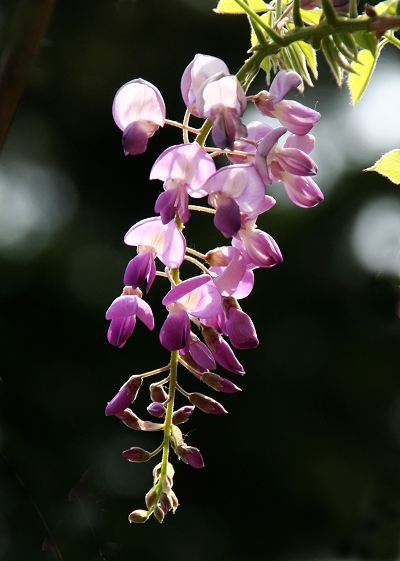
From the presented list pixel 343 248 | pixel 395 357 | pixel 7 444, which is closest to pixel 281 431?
pixel 395 357

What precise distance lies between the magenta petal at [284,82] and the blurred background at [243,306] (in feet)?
11.0

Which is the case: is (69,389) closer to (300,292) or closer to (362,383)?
(300,292)

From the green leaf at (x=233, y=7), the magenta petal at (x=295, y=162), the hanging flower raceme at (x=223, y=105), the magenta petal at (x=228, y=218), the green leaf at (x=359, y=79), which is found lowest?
the magenta petal at (x=228, y=218)

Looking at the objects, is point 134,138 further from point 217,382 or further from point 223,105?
point 217,382

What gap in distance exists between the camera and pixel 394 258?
0.59m

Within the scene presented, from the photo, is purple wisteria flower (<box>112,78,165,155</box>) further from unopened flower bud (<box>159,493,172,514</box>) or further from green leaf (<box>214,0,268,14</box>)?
unopened flower bud (<box>159,493,172,514</box>)

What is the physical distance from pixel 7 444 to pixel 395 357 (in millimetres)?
4547

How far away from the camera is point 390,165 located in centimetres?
60

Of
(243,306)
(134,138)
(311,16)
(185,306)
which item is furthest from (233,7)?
(243,306)

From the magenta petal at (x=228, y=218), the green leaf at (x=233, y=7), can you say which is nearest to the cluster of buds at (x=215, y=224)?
the magenta petal at (x=228, y=218)

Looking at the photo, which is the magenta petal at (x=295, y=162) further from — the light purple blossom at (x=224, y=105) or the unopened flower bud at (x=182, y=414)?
the unopened flower bud at (x=182, y=414)

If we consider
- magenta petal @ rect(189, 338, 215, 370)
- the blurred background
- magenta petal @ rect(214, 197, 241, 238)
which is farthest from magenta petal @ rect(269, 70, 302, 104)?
the blurred background

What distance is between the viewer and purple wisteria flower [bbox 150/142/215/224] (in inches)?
20.0

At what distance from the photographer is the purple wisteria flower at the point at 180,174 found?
1.67 ft
